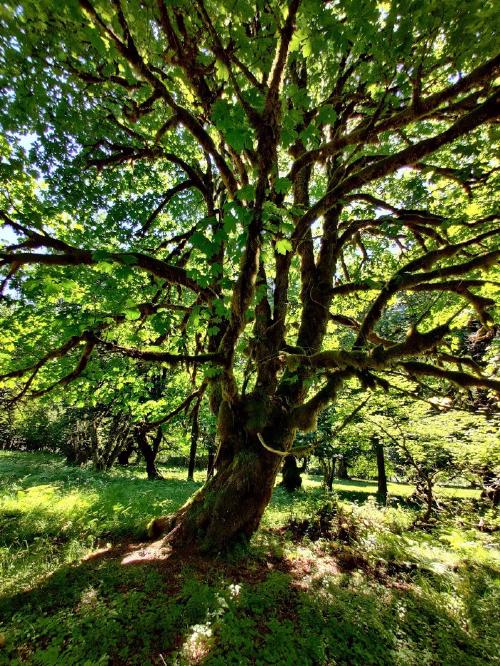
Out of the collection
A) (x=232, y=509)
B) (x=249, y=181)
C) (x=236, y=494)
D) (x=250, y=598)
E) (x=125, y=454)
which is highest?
(x=249, y=181)

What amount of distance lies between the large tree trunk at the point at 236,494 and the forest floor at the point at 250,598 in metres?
0.34

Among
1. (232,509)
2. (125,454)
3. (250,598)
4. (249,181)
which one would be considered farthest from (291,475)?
(125,454)

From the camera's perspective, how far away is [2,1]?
10.9 ft

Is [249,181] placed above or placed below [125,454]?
above

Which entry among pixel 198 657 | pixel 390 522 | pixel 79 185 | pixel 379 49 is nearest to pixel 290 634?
pixel 198 657

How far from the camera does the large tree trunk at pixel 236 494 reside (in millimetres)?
4996

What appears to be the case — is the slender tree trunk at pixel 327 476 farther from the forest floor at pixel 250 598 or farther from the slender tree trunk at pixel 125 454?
the slender tree trunk at pixel 125 454

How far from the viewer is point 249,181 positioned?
5016mm

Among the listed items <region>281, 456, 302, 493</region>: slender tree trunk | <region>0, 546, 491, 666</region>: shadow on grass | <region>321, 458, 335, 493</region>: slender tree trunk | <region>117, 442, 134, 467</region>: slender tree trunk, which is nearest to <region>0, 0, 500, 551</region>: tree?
<region>0, 546, 491, 666</region>: shadow on grass

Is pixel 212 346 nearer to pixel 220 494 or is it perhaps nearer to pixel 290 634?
pixel 220 494

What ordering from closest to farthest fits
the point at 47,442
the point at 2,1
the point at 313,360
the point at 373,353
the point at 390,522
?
1. the point at 2,1
2. the point at 373,353
3. the point at 313,360
4. the point at 390,522
5. the point at 47,442

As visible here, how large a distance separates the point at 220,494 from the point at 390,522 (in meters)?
5.62

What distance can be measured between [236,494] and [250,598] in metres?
1.34

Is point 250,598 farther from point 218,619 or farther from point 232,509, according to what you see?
point 232,509
